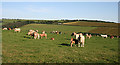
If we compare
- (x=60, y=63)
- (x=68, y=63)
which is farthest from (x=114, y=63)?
(x=60, y=63)

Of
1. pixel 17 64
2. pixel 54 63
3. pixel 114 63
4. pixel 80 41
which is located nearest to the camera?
pixel 17 64

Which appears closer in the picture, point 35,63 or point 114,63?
point 35,63

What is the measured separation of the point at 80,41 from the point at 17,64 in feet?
37.5

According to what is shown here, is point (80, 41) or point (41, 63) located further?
point (80, 41)

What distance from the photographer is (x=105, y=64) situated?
9383 mm

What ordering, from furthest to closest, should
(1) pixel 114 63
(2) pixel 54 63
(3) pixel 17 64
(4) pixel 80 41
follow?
(4) pixel 80 41, (1) pixel 114 63, (2) pixel 54 63, (3) pixel 17 64

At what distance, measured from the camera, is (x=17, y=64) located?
842 centimetres

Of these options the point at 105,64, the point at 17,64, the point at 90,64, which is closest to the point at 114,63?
the point at 105,64

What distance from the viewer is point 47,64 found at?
8656 mm

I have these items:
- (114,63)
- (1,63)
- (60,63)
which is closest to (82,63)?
(60,63)

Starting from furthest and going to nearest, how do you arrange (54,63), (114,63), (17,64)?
(114,63)
(54,63)
(17,64)

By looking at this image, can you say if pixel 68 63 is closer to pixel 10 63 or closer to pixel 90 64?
pixel 90 64

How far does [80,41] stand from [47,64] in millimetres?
10217

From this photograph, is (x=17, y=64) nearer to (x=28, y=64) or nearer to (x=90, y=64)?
(x=28, y=64)
